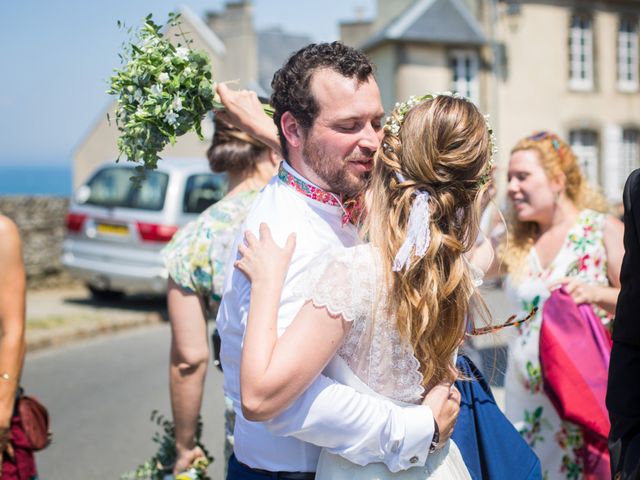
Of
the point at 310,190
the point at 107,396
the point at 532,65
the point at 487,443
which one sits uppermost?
the point at 532,65

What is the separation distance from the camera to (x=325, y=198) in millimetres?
2254

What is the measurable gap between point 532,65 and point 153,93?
25301 millimetres

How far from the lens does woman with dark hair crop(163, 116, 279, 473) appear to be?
3150mm

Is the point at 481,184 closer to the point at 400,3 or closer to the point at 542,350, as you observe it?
the point at 542,350

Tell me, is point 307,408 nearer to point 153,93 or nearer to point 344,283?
point 344,283

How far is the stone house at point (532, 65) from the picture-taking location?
25.5m

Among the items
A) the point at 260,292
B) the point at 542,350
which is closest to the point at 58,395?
the point at 542,350

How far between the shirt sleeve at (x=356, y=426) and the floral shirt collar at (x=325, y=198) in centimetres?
51

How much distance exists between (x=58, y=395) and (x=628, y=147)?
25588 mm

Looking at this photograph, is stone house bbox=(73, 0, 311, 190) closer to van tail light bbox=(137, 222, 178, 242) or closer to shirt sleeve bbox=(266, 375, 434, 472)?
van tail light bbox=(137, 222, 178, 242)

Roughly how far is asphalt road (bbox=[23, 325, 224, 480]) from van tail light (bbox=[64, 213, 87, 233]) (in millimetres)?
1802

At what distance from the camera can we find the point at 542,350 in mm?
3512

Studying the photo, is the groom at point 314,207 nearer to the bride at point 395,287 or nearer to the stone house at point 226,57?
the bride at point 395,287

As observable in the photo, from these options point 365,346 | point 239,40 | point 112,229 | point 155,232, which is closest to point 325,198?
point 365,346
